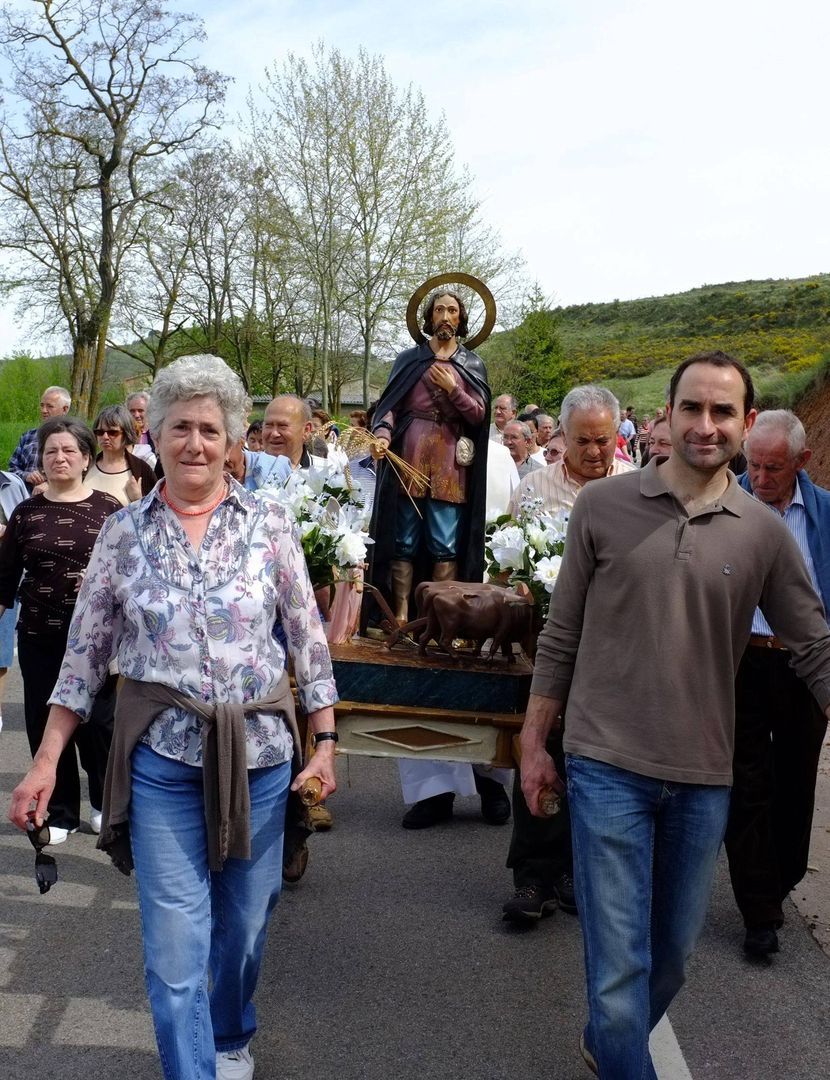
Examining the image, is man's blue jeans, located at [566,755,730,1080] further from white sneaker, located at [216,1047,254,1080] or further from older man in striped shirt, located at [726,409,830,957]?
older man in striped shirt, located at [726,409,830,957]

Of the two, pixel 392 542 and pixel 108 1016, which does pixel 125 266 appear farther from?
pixel 108 1016

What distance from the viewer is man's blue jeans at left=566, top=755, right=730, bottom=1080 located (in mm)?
3098

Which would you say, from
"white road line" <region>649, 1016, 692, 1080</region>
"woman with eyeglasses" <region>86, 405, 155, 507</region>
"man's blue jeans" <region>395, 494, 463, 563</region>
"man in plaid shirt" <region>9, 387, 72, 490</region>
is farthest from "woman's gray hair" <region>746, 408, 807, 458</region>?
"man in plaid shirt" <region>9, 387, 72, 490</region>

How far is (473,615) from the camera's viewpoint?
4.62 m

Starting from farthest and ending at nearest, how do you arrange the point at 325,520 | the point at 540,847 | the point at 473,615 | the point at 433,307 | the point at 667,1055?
the point at 433,307 < the point at 325,520 < the point at 540,847 < the point at 473,615 < the point at 667,1055

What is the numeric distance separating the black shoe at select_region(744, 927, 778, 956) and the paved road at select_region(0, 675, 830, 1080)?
6 cm

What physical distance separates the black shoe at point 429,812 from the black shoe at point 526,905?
1329 mm

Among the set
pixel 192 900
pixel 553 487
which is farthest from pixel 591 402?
pixel 192 900

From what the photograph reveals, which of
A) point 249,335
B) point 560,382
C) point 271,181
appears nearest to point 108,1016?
point 271,181

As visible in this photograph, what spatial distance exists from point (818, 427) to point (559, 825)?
19.1 metres

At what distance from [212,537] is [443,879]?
9.42 feet

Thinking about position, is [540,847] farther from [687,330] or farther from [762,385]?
[687,330]

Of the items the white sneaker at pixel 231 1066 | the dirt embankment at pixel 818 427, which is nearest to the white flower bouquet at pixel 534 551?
the white sneaker at pixel 231 1066

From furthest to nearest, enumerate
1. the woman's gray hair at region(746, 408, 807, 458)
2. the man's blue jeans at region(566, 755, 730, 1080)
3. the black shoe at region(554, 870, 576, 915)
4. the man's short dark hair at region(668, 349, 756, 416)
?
1. the black shoe at region(554, 870, 576, 915)
2. the woman's gray hair at region(746, 408, 807, 458)
3. the man's short dark hair at region(668, 349, 756, 416)
4. the man's blue jeans at region(566, 755, 730, 1080)
